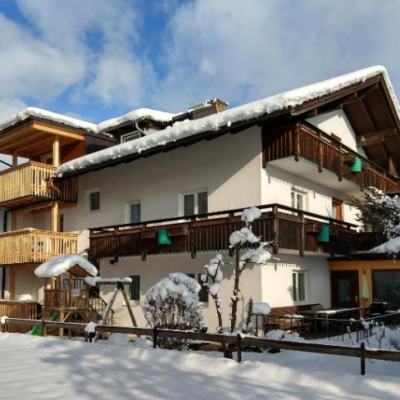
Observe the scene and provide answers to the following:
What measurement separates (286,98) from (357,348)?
7.92 meters

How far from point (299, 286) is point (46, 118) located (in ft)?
43.7

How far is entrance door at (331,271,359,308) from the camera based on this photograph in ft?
61.7

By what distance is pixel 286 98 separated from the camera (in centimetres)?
1426

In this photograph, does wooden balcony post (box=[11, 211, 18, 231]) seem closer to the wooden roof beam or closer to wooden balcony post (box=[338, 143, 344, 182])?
wooden balcony post (box=[338, 143, 344, 182])

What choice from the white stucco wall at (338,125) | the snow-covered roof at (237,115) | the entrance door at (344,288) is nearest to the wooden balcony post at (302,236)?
the snow-covered roof at (237,115)

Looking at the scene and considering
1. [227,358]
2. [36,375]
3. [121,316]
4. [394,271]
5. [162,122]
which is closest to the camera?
[36,375]

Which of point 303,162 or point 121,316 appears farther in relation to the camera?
point 121,316

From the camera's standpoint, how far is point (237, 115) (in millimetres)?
15195

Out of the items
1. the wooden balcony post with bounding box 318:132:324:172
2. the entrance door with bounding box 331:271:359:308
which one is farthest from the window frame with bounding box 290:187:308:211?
the entrance door with bounding box 331:271:359:308

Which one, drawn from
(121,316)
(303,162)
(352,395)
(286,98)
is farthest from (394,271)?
(352,395)

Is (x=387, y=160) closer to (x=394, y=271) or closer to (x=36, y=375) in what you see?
(x=394, y=271)

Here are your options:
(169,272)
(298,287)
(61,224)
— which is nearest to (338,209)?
(298,287)

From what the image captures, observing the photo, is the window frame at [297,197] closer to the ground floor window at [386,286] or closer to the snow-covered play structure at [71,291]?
the ground floor window at [386,286]

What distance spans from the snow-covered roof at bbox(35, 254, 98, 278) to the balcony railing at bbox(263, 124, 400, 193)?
6588 millimetres
